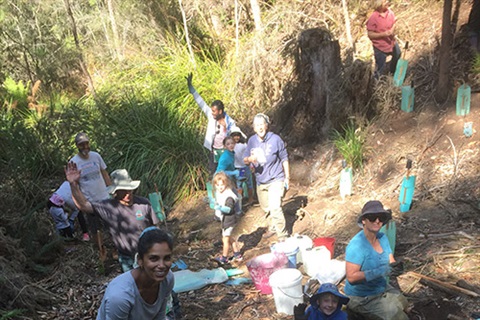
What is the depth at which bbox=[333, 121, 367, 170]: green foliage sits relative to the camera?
6.96 meters

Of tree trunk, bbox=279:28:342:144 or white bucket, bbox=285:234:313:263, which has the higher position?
tree trunk, bbox=279:28:342:144

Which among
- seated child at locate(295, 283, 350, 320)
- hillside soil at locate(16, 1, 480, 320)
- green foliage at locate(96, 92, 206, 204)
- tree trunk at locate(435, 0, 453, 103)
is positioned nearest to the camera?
seated child at locate(295, 283, 350, 320)

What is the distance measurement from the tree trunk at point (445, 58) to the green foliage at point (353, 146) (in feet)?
4.39

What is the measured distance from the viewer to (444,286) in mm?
4141

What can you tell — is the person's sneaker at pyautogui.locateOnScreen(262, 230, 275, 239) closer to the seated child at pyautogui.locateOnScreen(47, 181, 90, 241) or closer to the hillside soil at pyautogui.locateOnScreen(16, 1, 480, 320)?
the hillside soil at pyautogui.locateOnScreen(16, 1, 480, 320)

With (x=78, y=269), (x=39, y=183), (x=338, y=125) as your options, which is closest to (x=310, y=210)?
(x=338, y=125)

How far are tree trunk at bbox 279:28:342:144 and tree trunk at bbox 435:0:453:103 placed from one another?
67.5 inches

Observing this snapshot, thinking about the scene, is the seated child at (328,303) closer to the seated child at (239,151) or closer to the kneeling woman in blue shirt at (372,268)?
the kneeling woman in blue shirt at (372,268)

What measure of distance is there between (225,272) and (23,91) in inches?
384

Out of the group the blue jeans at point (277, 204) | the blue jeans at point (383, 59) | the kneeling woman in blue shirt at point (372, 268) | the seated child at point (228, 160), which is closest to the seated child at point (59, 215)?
the seated child at point (228, 160)

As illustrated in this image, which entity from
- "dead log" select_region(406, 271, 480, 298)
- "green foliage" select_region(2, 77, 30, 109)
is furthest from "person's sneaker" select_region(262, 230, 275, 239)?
"green foliage" select_region(2, 77, 30, 109)

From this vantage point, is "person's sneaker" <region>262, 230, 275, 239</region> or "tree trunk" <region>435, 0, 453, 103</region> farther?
"person's sneaker" <region>262, 230, 275, 239</region>

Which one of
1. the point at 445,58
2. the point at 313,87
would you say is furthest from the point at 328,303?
the point at 313,87

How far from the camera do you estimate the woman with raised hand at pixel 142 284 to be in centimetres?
238
